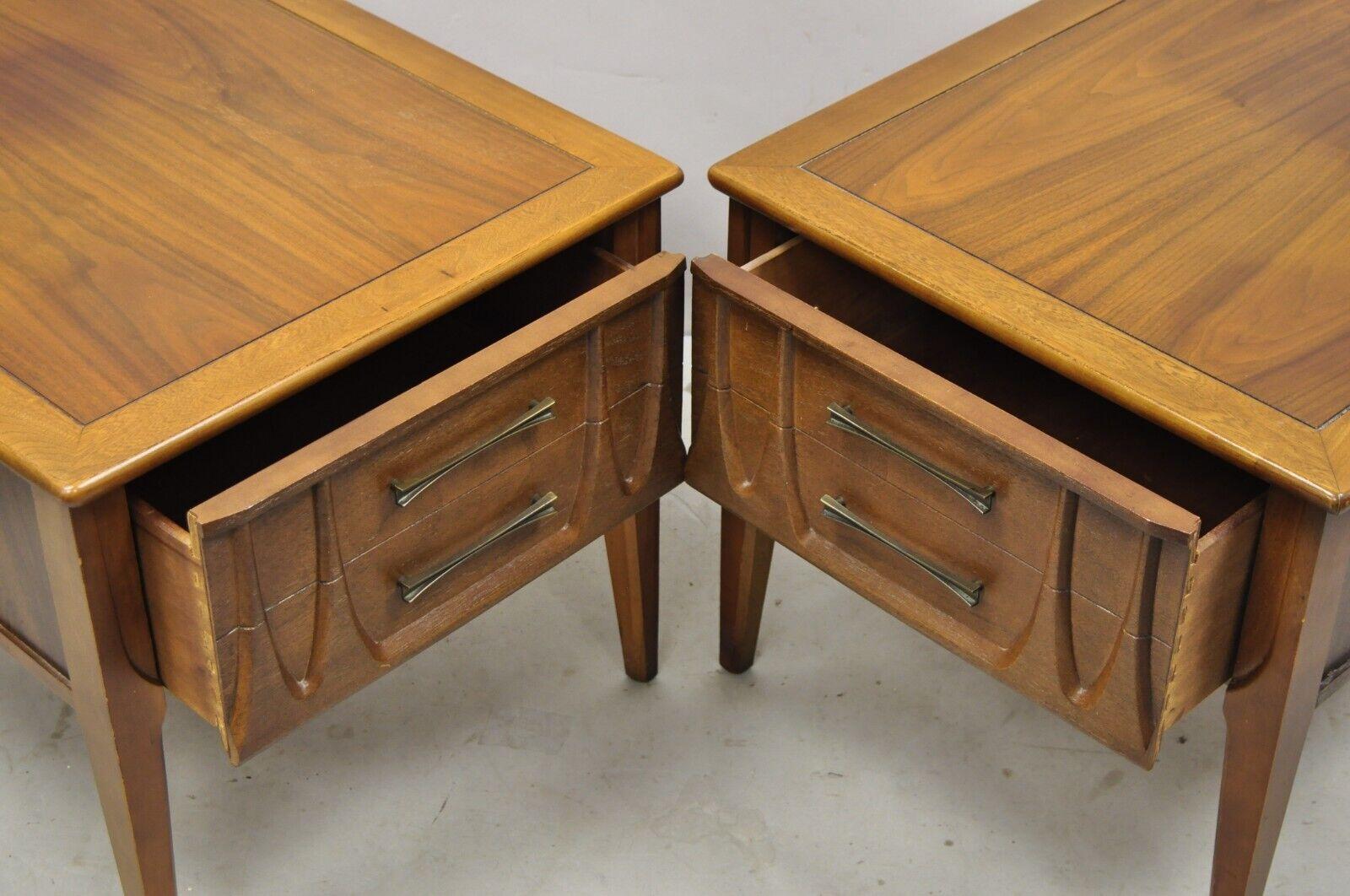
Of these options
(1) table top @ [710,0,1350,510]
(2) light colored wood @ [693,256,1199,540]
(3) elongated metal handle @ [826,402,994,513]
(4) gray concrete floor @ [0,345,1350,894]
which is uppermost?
(1) table top @ [710,0,1350,510]

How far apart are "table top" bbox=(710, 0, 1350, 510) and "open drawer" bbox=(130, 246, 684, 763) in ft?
0.52

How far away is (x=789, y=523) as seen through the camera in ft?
4.09

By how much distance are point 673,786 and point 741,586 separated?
162 millimetres

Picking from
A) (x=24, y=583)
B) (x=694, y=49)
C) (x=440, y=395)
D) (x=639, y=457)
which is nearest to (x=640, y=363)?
(x=639, y=457)

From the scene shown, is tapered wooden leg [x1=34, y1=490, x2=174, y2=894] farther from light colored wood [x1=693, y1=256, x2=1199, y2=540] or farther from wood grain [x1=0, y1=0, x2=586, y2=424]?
light colored wood [x1=693, y1=256, x2=1199, y2=540]

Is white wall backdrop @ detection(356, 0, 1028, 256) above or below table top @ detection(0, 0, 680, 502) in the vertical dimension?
below

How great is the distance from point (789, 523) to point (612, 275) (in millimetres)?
204

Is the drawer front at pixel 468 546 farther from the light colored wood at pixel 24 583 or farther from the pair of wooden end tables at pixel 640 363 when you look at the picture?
the light colored wood at pixel 24 583

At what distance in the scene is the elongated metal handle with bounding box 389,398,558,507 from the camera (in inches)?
43.1

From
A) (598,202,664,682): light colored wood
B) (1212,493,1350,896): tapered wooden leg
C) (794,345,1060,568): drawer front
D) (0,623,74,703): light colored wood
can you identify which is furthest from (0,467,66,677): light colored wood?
(1212,493,1350,896): tapered wooden leg

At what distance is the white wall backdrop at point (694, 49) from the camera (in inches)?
70.0

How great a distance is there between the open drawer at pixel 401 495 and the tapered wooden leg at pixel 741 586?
0.47ft

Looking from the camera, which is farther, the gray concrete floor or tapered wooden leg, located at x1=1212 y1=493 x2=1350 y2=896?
the gray concrete floor

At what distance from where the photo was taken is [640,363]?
1.22 metres
